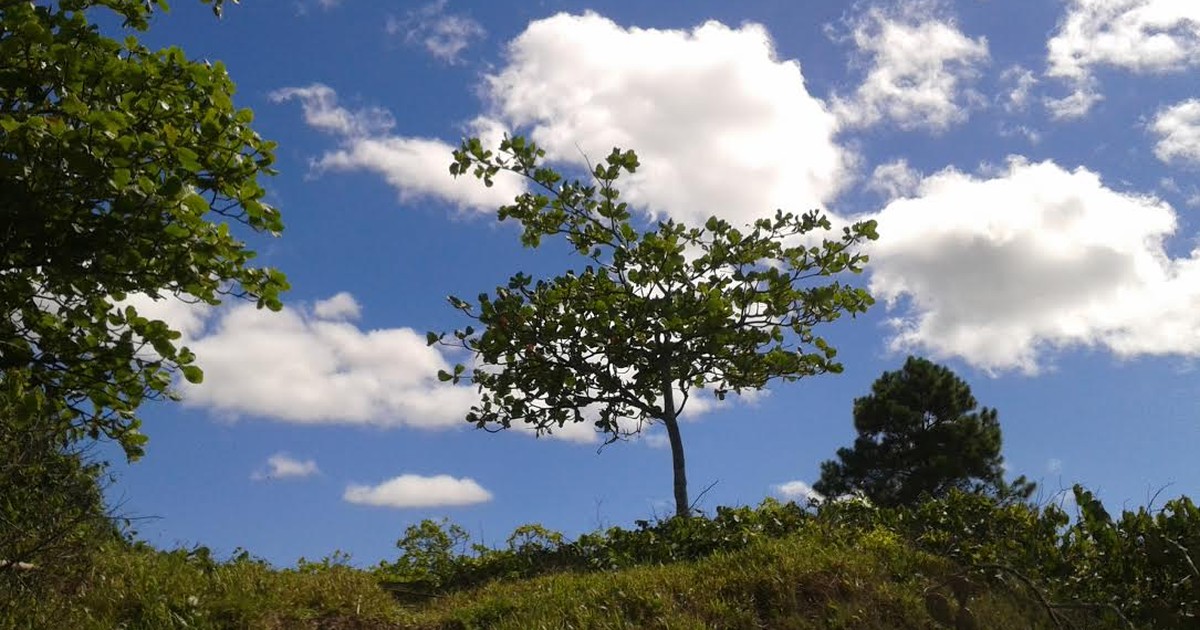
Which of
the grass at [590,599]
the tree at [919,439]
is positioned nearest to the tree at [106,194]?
the grass at [590,599]

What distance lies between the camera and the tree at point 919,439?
106 ft

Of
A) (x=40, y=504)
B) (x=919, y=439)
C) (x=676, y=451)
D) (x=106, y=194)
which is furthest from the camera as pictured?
(x=919, y=439)

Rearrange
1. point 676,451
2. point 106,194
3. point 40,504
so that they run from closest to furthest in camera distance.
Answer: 1. point 106,194
2. point 40,504
3. point 676,451

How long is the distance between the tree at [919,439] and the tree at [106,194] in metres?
27.2

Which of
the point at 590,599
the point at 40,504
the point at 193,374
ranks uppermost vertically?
the point at 193,374

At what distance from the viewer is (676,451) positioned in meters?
16.5

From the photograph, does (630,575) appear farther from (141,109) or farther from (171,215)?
(141,109)

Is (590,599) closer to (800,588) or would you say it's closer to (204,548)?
(800,588)

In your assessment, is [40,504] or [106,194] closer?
[106,194]

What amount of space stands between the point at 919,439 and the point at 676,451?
1974cm

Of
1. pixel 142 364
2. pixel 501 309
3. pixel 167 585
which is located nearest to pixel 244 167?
pixel 142 364

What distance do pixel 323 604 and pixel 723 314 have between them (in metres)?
8.61

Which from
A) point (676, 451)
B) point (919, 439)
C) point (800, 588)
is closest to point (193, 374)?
point (800, 588)

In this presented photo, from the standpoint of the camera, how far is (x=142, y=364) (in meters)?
9.46
